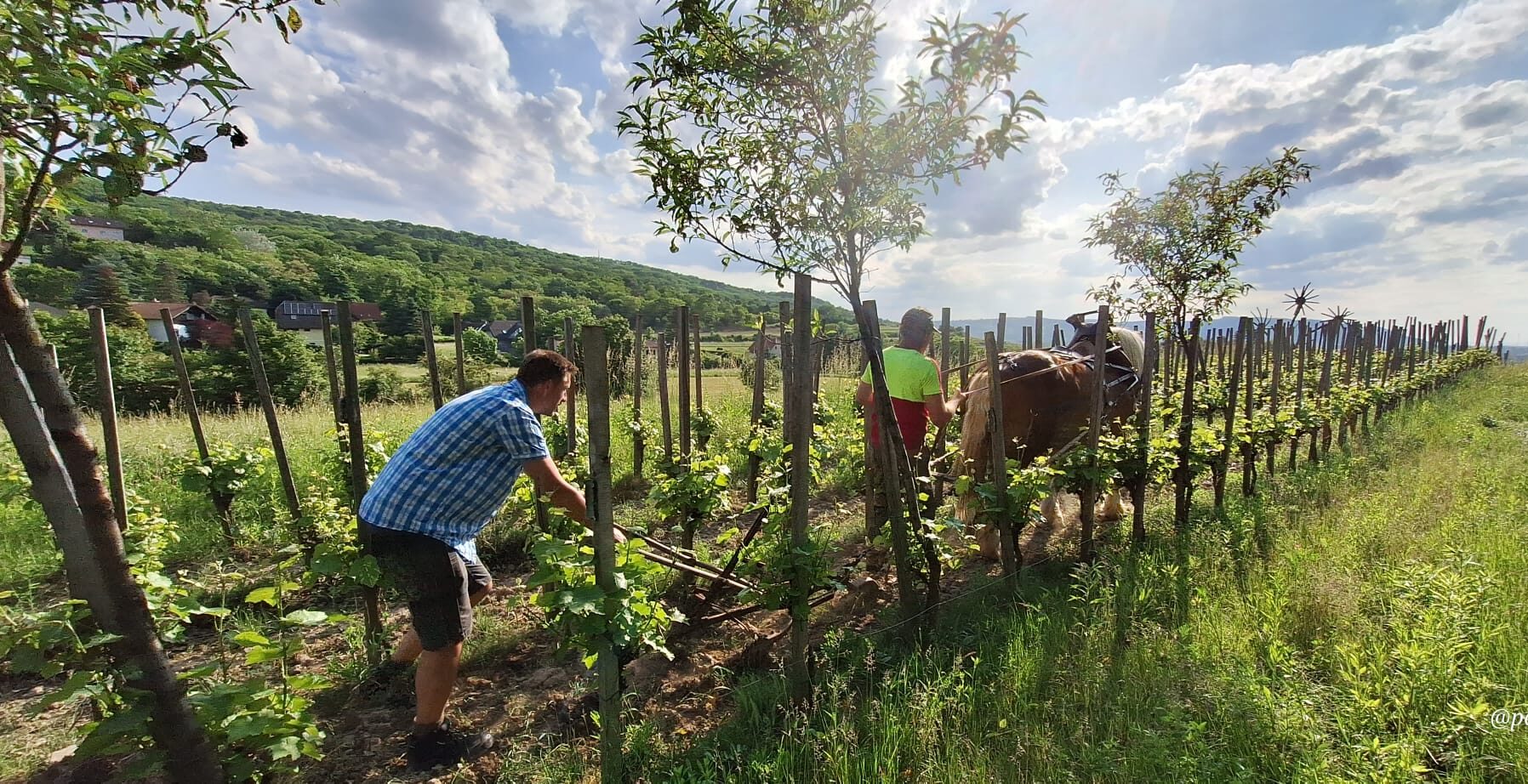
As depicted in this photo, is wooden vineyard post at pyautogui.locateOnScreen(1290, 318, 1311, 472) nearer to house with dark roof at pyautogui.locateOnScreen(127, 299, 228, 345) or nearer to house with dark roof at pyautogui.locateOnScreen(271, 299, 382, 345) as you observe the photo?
house with dark roof at pyautogui.locateOnScreen(127, 299, 228, 345)

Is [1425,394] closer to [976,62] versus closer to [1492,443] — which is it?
[1492,443]

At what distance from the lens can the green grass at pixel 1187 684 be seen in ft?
7.65

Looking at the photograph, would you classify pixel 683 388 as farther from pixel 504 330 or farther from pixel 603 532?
pixel 504 330

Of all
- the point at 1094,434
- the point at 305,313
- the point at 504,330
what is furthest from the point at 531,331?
the point at 305,313

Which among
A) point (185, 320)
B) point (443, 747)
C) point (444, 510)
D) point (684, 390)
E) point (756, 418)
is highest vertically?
point (185, 320)

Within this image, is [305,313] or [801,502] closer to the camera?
[801,502]

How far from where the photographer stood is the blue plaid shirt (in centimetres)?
260

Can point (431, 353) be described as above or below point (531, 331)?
below

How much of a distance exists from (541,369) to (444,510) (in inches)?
30.9

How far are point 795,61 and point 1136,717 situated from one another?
10.9 feet

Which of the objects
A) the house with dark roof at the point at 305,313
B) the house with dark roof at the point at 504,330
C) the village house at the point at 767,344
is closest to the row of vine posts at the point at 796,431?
the village house at the point at 767,344

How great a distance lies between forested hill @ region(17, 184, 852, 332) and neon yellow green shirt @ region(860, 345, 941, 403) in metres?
31.1

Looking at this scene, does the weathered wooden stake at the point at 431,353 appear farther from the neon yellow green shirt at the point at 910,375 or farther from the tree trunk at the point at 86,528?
the neon yellow green shirt at the point at 910,375

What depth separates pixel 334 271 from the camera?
6944 cm
